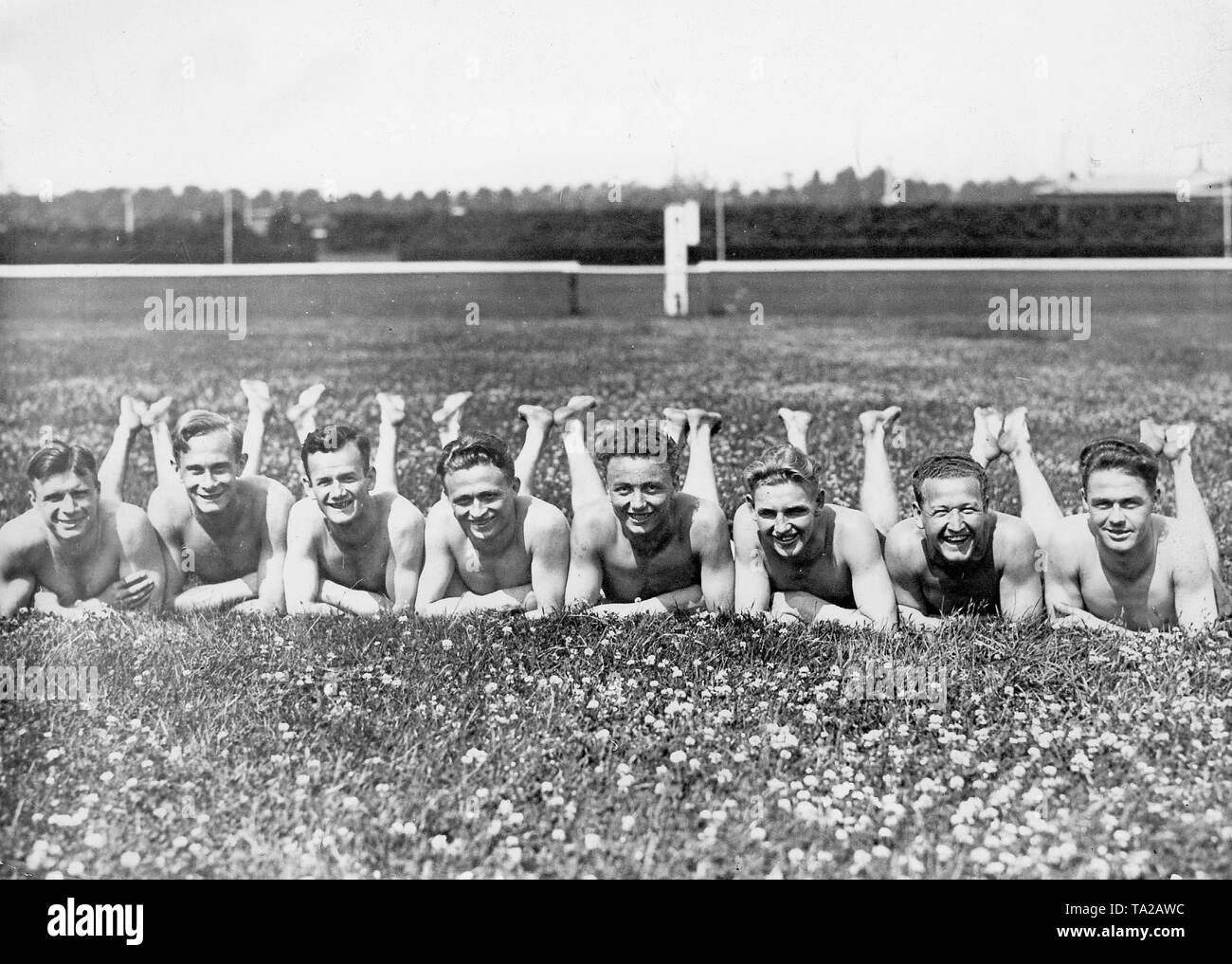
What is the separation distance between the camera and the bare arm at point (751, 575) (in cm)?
518

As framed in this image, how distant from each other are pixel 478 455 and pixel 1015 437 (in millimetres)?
2148

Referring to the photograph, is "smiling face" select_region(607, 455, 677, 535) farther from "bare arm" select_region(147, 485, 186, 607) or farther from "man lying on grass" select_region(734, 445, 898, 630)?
"bare arm" select_region(147, 485, 186, 607)

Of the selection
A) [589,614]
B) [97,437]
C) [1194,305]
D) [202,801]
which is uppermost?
[1194,305]

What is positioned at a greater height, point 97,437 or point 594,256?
point 594,256

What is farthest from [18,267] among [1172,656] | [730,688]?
[1172,656]

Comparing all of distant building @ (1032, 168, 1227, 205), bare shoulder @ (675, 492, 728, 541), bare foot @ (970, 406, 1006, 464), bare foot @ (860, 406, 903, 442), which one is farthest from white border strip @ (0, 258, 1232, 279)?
bare foot @ (970, 406, 1006, 464)

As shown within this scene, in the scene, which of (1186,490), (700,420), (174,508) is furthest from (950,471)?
(174,508)

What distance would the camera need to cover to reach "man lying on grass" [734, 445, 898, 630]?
5000 millimetres

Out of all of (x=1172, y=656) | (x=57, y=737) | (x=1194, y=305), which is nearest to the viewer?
(x=57, y=737)

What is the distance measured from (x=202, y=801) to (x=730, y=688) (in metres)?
1.78

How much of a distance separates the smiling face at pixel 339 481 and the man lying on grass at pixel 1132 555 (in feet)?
A: 8.79
